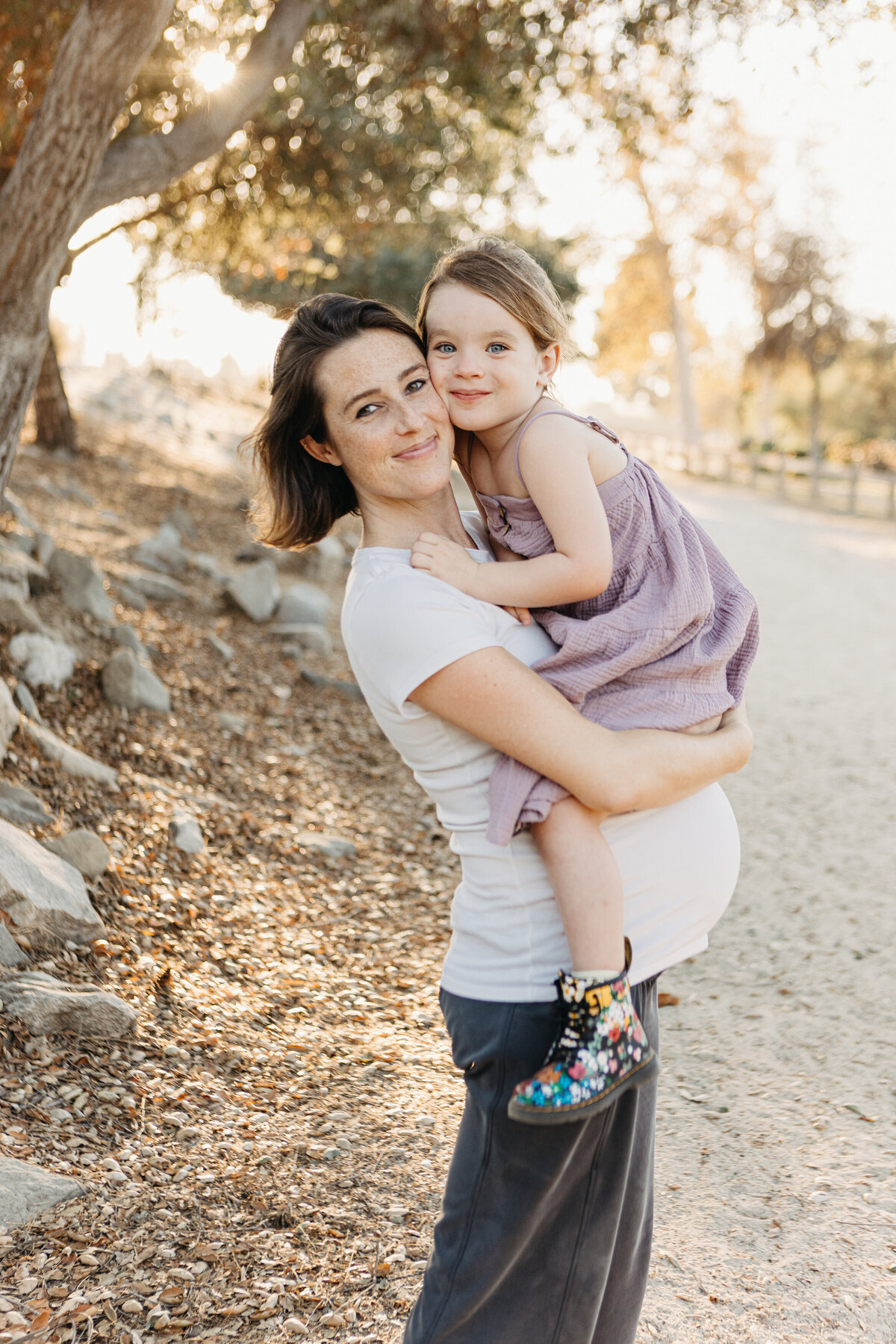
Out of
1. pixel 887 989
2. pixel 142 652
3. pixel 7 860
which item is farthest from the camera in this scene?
pixel 142 652

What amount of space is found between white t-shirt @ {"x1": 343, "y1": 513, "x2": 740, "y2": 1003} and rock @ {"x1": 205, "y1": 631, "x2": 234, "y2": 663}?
5.16 m

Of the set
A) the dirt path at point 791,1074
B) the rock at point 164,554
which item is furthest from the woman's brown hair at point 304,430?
the rock at point 164,554

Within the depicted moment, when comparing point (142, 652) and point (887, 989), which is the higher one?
point (142, 652)

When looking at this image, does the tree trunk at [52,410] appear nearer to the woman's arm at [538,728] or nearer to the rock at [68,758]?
the rock at [68,758]

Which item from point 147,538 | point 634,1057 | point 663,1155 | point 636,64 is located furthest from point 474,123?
point 634,1057

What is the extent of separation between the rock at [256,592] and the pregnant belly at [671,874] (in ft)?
20.4

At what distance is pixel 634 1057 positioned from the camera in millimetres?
1789

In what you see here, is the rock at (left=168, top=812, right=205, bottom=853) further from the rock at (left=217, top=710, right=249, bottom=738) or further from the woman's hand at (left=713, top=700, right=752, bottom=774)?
the woman's hand at (left=713, top=700, right=752, bottom=774)

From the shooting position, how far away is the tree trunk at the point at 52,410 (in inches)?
403

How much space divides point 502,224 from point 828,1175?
611 inches

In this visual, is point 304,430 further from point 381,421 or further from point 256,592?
point 256,592

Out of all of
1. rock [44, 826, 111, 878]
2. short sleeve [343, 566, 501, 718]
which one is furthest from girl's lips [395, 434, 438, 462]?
rock [44, 826, 111, 878]

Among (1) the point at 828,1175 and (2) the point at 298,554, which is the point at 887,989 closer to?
(1) the point at 828,1175

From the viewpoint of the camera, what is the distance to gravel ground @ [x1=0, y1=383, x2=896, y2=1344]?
2664 millimetres
